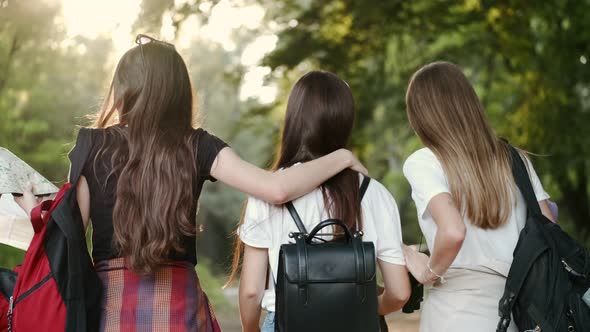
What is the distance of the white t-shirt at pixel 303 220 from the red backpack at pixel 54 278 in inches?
26.3

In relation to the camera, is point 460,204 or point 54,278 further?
point 460,204

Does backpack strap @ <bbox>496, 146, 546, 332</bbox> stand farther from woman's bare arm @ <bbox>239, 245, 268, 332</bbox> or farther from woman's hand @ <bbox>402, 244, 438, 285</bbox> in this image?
woman's bare arm @ <bbox>239, 245, 268, 332</bbox>

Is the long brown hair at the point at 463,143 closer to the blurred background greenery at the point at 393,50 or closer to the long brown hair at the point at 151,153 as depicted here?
the long brown hair at the point at 151,153

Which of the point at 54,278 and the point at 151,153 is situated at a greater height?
the point at 151,153

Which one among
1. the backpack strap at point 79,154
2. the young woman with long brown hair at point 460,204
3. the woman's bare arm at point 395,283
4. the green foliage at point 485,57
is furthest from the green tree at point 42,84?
the green foliage at point 485,57

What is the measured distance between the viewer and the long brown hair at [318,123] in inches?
131

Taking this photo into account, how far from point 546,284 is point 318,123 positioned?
106 centimetres

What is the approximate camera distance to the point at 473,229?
3373mm

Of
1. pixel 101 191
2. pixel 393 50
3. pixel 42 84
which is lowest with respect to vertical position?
pixel 101 191

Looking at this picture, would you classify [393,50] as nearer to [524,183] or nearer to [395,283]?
[524,183]

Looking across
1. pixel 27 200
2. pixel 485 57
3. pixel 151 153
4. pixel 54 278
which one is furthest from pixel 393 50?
pixel 54 278

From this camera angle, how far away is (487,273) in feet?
10.9

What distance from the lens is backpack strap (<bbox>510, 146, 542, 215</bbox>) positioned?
3334 millimetres

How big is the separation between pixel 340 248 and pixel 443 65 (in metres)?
0.98
